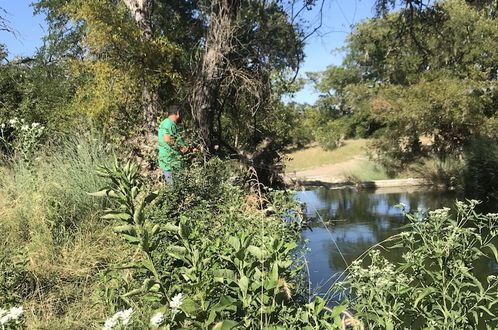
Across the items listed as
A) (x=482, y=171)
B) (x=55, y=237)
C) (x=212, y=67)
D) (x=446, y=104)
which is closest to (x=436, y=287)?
(x=55, y=237)

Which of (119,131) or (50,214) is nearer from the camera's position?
(50,214)

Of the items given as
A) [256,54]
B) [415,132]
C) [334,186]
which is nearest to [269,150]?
[256,54]

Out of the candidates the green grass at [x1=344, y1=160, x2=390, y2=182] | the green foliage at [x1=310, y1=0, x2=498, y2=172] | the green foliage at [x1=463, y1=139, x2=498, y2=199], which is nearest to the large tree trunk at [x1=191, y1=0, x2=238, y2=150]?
the green foliage at [x1=463, y1=139, x2=498, y2=199]

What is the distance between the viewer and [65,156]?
5484 mm

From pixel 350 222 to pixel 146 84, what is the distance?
5.72 m

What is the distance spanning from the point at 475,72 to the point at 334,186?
7.91m

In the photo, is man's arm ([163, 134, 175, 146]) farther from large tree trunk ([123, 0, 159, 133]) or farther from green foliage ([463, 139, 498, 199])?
green foliage ([463, 139, 498, 199])

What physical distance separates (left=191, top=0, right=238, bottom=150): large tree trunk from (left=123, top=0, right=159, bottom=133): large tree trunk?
119 centimetres

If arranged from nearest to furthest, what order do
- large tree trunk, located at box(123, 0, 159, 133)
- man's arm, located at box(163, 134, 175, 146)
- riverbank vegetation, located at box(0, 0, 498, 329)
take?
riverbank vegetation, located at box(0, 0, 498, 329) → man's arm, located at box(163, 134, 175, 146) → large tree trunk, located at box(123, 0, 159, 133)

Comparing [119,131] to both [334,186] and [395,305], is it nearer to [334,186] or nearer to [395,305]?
[395,305]

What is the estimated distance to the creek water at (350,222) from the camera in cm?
617

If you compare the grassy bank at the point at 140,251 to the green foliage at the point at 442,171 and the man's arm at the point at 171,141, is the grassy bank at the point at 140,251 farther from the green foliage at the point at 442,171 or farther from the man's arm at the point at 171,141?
the green foliage at the point at 442,171

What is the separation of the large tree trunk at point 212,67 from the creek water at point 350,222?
1.82m

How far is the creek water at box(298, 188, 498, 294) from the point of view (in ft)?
20.2
